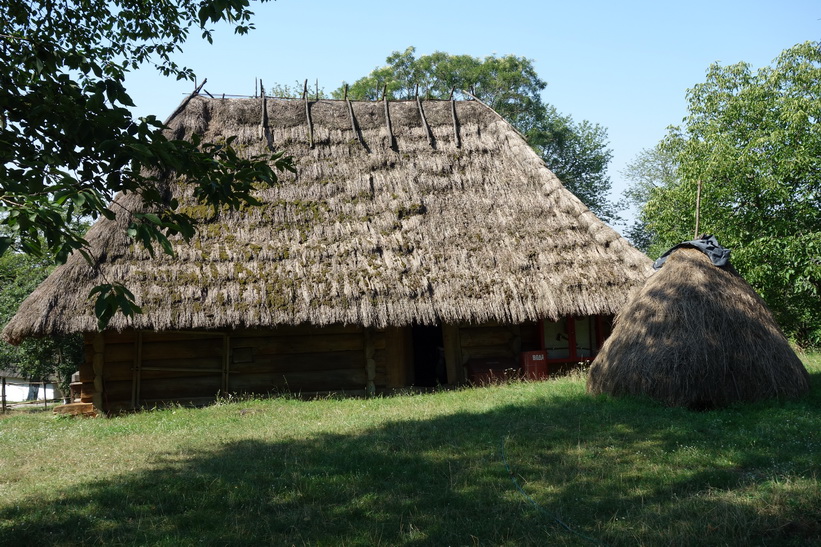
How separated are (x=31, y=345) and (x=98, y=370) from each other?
13911 millimetres

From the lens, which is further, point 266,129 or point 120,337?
point 266,129

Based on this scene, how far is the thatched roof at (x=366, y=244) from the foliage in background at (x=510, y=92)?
16.5 meters

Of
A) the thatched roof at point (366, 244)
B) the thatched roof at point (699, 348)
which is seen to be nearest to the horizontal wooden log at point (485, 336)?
the thatched roof at point (366, 244)

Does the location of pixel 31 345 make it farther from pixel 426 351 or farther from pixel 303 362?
pixel 303 362

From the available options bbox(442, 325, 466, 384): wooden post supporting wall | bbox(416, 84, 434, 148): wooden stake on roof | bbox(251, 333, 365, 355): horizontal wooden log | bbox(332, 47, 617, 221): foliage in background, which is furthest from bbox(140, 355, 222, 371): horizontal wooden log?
bbox(332, 47, 617, 221): foliage in background

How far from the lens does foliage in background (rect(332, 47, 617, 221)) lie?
30750 mm

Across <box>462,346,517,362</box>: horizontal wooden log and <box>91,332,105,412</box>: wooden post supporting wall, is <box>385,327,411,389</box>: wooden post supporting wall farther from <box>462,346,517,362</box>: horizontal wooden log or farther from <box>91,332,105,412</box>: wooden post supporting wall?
<box>91,332,105,412</box>: wooden post supporting wall

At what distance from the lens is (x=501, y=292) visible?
37.7ft

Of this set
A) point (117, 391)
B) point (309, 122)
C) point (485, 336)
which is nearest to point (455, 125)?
point (309, 122)

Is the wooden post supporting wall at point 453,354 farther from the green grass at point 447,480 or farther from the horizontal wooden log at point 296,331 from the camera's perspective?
the green grass at point 447,480

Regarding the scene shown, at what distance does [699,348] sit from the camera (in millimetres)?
7848

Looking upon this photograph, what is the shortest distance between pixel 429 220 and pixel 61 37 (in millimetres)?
6792

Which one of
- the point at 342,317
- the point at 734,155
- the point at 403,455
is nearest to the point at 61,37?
the point at 342,317

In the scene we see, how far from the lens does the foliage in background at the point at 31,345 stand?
22.5 meters
